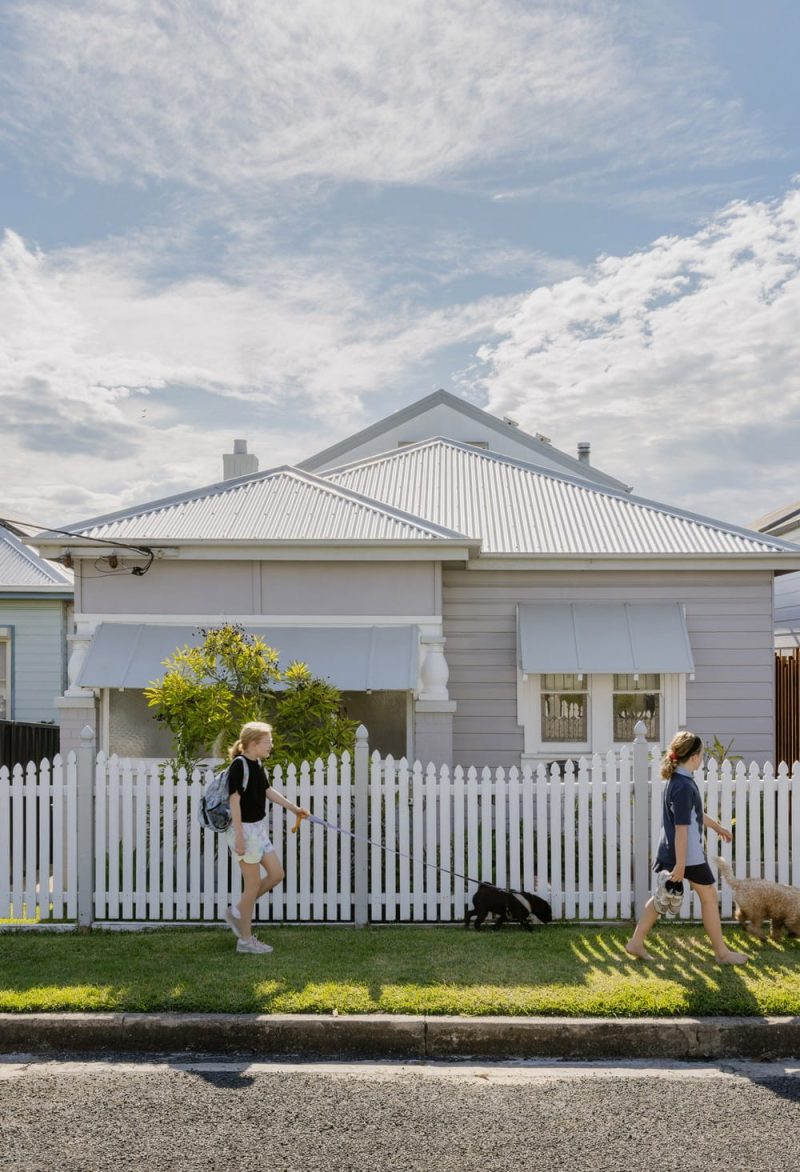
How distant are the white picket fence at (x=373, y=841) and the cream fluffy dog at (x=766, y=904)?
529 mm

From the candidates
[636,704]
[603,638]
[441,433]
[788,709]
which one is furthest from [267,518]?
[441,433]

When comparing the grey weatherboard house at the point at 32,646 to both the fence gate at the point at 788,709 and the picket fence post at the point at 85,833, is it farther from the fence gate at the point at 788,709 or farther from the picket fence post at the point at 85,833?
the fence gate at the point at 788,709

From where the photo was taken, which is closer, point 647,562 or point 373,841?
point 373,841

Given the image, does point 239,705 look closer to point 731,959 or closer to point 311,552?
point 311,552

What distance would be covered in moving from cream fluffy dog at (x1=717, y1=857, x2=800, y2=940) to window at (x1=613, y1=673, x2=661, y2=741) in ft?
14.9

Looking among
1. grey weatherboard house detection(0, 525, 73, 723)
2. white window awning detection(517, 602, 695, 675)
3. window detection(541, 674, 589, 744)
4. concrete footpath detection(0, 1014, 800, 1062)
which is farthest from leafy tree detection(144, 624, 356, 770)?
grey weatherboard house detection(0, 525, 73, 723)

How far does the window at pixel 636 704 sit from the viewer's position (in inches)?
476

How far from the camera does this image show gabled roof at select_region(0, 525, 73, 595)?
17219 millimetres

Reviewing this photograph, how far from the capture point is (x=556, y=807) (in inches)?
317

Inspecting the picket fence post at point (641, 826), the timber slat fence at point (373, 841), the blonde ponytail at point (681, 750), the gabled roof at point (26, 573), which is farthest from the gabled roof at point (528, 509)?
the gabled roof at point (26, 573)

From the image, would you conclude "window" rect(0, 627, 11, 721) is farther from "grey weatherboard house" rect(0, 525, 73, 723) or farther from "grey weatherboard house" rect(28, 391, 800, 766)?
"grey weatherboard house" rect(28, 391, 800, 766)

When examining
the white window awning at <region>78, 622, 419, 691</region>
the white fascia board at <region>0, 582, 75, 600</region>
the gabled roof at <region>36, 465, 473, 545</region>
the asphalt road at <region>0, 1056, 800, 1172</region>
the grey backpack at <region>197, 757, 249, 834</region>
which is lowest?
the asphalt road at <region>0, 1056, 800, 1172</region>

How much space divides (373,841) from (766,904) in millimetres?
2965

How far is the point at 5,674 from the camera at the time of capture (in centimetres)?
1764
